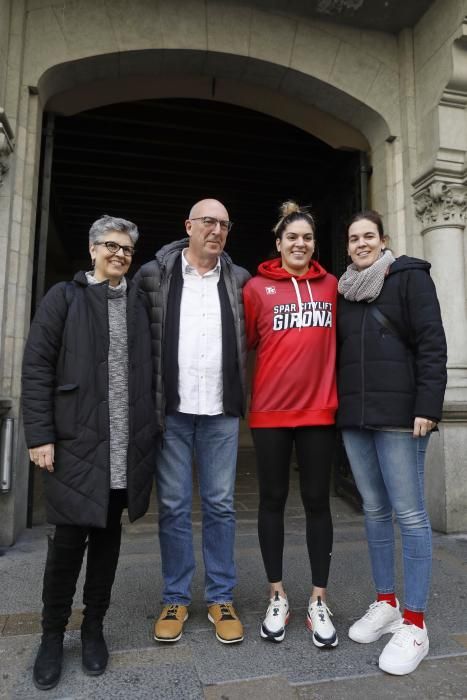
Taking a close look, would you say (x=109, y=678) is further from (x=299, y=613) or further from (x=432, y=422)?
(x=432, y=422)

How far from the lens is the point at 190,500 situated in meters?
2.67

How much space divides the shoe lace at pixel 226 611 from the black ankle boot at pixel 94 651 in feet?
1.84

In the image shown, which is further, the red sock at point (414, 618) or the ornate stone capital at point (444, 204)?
the ornate stone capital at point (444, 204)

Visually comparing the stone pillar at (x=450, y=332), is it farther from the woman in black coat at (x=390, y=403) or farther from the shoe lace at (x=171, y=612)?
the shoe lace at (x=171, y=612)

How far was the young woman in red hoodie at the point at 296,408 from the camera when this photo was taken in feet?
8.41

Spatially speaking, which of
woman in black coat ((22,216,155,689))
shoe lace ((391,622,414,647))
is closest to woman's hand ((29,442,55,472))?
woman in black coat ((22,216,155,689))

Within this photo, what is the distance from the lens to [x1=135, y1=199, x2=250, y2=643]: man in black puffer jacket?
2.59 metres

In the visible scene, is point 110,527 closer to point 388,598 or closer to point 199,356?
point 199,356

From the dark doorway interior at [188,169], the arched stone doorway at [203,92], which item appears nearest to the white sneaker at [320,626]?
the arched stone doorway at [203,92]

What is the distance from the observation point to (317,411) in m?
2.55

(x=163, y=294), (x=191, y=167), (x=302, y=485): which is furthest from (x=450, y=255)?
(x=191, y=167)

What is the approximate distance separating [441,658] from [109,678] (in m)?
1.45

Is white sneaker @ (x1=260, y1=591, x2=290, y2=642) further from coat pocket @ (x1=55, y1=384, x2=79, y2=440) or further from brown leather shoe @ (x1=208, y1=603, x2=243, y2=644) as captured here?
coat pocket @ (x1=55, y1=384, x2=79, y2=440)

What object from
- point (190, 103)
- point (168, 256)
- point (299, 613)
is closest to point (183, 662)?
point (299, 613)
